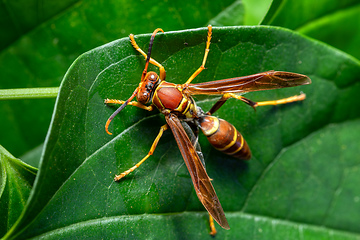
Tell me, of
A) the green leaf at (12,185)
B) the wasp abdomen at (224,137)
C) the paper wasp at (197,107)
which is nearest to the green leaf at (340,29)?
the paper wasp at (197,107)

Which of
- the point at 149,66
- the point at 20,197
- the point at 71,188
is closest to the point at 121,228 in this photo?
the point at 71,188

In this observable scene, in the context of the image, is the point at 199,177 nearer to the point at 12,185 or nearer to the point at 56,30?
A: the point at 12,185

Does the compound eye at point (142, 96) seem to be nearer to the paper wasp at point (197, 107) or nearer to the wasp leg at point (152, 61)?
the paper wasp at point (197, 107)

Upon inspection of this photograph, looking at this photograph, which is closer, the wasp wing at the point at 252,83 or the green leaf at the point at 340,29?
the wasp wing at the point at 252,83

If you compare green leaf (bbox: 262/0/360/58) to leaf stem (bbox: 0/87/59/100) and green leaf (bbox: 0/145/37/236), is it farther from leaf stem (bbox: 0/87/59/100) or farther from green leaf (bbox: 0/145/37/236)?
green leaf (bbox: 0/145/37/236)

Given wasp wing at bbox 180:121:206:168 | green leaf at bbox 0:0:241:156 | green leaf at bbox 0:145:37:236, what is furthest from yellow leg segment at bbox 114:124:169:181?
green leaf at bbox 0:0:241:156

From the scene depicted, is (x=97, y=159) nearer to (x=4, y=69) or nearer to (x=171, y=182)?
(x=171, y=182)
